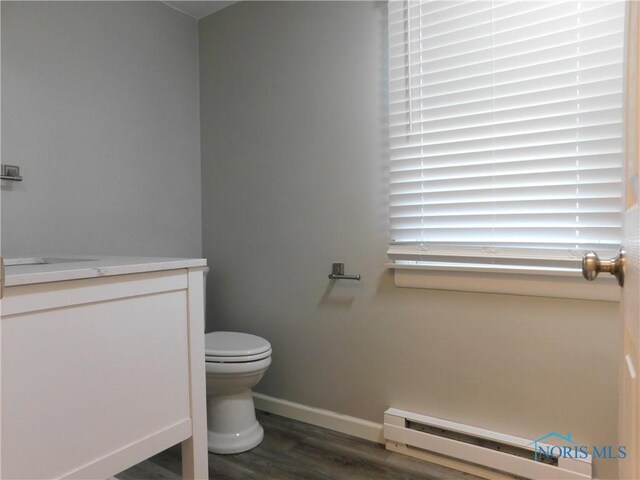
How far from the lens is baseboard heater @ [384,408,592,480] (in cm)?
151

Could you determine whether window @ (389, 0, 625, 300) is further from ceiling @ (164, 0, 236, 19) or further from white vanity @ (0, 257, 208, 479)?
ceiling @ (164, 0, 236, 19)

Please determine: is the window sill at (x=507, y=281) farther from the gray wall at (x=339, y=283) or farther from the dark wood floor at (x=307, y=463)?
the dark wood floor at (x=307, y=463)

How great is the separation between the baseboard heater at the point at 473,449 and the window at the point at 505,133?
679mm

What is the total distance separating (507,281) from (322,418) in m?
1.17

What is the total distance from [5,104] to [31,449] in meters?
1.47

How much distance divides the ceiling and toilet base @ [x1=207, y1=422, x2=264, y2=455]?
240 cm

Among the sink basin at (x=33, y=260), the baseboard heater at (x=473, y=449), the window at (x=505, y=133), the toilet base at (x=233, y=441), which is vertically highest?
the window at (x=505, y=133)

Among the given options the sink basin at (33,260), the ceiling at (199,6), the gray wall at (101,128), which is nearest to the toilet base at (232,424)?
the sink basin at (33,260)

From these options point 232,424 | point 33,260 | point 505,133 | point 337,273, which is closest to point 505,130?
point 505,133

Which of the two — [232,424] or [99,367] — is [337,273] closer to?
[232,424]

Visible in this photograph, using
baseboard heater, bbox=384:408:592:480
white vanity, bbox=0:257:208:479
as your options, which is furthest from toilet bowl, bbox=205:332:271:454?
baseboard heater, bbox=384:408:592:480

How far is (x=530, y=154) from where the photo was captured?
1.57m

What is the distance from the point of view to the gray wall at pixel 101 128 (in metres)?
1.79

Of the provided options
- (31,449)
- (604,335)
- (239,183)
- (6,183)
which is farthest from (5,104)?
(604,335)
